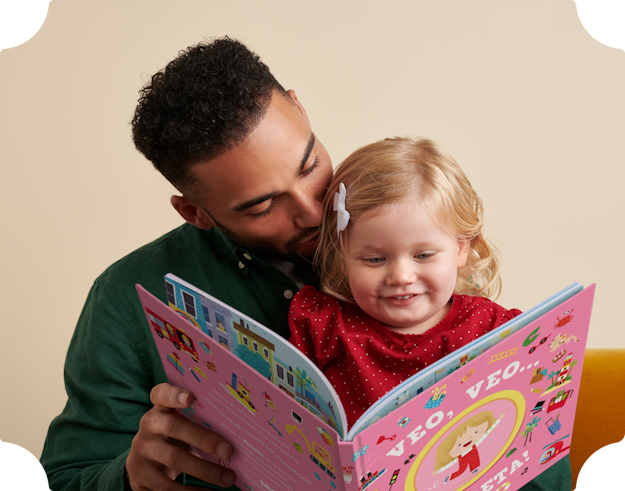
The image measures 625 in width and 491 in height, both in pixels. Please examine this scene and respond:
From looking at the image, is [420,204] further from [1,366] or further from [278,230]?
[1,366]

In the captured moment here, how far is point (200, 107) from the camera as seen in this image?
112cm

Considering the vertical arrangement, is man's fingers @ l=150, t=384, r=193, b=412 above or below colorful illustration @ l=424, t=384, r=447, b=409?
above

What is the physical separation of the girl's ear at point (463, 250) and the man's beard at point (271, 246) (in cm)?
32

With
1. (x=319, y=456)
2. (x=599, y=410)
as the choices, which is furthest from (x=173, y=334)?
(x=599, y=410)

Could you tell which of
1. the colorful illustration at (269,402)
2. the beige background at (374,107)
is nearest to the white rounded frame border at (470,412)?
the colorful illustration at (269,402)

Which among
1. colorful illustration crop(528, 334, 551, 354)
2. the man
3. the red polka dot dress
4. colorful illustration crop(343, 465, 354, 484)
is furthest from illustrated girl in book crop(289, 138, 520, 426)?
colorful illustration crop(343, 465, 354, 484)

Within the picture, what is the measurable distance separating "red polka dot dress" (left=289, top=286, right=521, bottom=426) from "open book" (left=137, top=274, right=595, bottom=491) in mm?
207

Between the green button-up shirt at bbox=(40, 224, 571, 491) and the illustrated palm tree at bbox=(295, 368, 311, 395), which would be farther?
the green button-up shirt at bbox=(40, 224, 571, 491)

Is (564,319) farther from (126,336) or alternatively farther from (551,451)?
(126,336)

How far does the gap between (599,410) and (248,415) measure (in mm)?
912

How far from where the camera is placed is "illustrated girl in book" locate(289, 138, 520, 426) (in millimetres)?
1099

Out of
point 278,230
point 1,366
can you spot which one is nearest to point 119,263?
point 278,230

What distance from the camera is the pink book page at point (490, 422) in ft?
2.53

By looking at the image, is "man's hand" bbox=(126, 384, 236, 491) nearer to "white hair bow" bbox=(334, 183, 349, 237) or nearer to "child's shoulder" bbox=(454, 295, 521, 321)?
"white hair bow" bbox=(334, 183, 349, 237)
